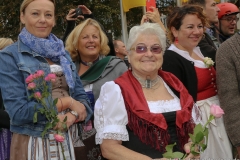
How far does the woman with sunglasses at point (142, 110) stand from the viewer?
2369 millimetres

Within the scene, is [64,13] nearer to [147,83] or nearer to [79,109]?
[79,109]

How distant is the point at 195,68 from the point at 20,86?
1.53 metres

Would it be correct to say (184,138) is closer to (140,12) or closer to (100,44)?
(100,44)

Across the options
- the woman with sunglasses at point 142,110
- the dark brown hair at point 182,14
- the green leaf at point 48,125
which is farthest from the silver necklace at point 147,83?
the dark brown hair at point 182,14

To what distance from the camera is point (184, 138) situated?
2510mm

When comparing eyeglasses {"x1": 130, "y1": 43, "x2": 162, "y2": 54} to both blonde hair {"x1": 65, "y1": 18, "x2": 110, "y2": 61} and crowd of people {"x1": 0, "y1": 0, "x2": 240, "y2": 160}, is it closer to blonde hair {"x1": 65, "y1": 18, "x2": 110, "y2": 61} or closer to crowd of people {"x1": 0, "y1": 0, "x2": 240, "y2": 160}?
crowd of people {"x1": 0, "y1": 0, "x2": 240, "y2": 160}

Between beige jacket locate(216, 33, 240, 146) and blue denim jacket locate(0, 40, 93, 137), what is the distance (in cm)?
136

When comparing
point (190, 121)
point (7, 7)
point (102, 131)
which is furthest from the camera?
point (7, 7)

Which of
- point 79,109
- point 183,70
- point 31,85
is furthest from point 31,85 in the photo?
point 183,70

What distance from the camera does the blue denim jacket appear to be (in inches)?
99.7

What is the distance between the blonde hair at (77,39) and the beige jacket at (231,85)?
3.94ft

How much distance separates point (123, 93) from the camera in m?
2.45

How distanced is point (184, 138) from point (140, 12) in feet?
36.5

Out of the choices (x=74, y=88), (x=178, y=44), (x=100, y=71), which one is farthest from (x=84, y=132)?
(x=178, y=44)
